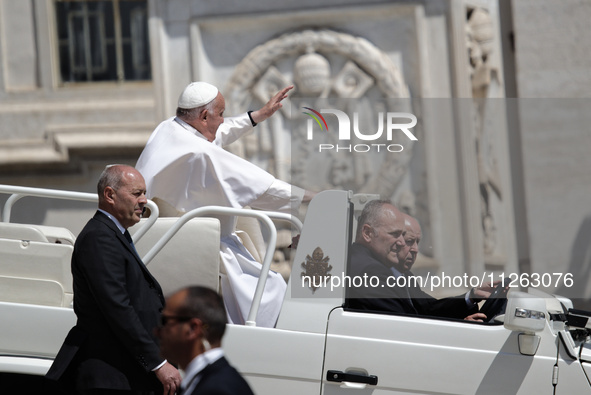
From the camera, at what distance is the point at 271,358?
11.9ft

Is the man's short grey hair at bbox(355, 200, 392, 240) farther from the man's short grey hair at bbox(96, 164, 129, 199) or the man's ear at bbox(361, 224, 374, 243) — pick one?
the man's short grey hair at bbox(96, 164, 129, 199)

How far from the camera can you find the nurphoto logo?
146 inches

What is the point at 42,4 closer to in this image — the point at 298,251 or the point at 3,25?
the point at 3,25

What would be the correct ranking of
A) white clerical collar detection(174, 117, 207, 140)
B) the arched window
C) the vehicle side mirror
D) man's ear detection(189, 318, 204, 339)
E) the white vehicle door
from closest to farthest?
1. man's ear detection(189, 318, 204, 339)
2. the vehicle side mirror
3. the white vehicle door
4. white clerical collar detection(174, 117, 207, 140)
5. the arched window

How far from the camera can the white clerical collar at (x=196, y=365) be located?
7.87 feet

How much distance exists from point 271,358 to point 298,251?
1.39 ft

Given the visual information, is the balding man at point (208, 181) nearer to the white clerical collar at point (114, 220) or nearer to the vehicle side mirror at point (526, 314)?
the white clerical collar at point (114, 220)

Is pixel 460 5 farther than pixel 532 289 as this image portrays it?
Yes

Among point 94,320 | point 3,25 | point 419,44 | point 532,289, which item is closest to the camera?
point 94,320

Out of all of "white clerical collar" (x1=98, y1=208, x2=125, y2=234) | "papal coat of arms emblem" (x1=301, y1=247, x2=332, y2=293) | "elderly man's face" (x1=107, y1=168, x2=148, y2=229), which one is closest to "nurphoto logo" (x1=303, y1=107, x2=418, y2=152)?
"papal coat of arms emblem" (x1=301, y1=247, x2=332, y2=293)

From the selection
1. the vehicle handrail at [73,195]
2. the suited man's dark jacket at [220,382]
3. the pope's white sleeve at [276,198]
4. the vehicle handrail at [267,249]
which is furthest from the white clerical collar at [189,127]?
the suited man's dark jacket at [220,382]

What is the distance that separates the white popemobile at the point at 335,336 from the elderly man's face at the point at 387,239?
105mm

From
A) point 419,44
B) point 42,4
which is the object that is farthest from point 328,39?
point 42,4

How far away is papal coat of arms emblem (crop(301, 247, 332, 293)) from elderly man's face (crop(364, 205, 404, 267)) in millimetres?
190
